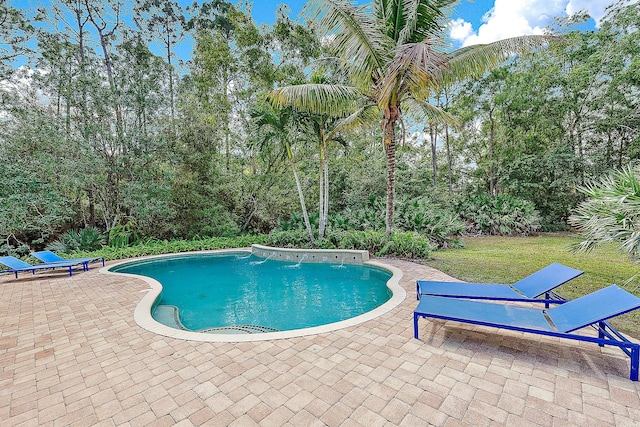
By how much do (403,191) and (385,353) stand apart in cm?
1515

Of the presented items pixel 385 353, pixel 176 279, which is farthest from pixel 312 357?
pixel 176 279

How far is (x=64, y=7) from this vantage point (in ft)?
43.7

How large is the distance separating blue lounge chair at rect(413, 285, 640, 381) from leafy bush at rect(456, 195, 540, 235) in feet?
44.7

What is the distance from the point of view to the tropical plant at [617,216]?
13.4 ft

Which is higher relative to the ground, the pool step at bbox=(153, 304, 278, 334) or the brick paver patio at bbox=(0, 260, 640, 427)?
the brick paver patio at bbox=(0, 260, 640, 427)

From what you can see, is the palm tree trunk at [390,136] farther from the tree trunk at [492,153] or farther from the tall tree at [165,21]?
the tree trunk at [492,153]

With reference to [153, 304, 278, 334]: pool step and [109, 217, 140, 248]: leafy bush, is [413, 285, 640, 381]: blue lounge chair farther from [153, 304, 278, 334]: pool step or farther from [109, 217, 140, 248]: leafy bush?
[109, 217, 140, 248]: leafy bush

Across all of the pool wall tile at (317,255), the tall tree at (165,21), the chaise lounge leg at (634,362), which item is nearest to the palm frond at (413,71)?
the pool wall tile at (317,255)

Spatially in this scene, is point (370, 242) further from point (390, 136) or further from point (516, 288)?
point (516, 288)

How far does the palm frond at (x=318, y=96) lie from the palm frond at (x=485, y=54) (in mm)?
2753

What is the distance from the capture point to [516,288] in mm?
4562

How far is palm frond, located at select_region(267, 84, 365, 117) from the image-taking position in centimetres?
848

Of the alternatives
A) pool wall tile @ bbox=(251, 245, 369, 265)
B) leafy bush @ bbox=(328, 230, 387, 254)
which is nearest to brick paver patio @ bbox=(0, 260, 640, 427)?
pool wall tile @ bbox=(251, 245, 369, 265)

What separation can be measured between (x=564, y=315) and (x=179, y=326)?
5652 mm
